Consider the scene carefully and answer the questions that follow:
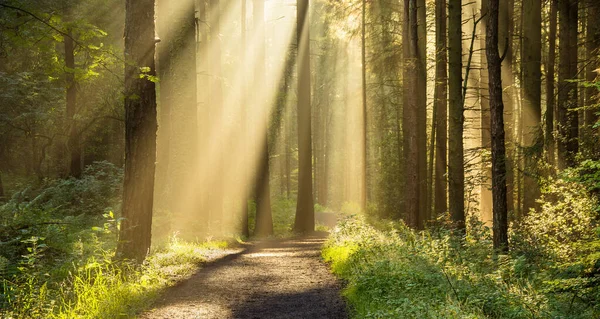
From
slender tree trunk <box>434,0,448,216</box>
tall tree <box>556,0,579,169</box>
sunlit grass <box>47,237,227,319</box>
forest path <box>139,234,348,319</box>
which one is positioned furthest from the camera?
slender tree trunk <box>434,0,448,216</box>

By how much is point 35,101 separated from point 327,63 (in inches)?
1139

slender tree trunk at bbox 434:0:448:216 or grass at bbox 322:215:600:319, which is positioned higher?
slender tree trunk at bbox 434:0:448:216

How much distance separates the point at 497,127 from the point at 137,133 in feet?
26.2

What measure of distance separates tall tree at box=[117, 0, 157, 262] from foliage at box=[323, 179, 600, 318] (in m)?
4.40

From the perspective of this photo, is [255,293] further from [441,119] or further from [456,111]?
[441,119]

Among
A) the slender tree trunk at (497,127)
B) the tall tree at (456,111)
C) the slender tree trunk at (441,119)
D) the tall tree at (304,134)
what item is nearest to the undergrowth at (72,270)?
the tall tree at (304,134)

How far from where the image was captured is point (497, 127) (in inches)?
442

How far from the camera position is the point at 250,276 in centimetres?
1113

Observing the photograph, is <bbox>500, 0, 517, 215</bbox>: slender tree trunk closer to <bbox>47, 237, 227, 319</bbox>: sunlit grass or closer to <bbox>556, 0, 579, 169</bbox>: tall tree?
<bbox>556, 0, 579, 169</bbox>: tall tree

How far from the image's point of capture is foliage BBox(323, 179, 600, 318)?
6402 millimetres

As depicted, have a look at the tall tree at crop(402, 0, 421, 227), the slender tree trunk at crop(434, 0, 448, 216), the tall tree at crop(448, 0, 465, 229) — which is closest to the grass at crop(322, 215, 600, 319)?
the tall tree at crop(448, 0, 465, 229)

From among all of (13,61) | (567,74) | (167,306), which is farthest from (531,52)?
(13,61)

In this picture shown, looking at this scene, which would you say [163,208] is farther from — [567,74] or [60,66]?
[567,74]

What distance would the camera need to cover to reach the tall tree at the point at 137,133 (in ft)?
33.4
